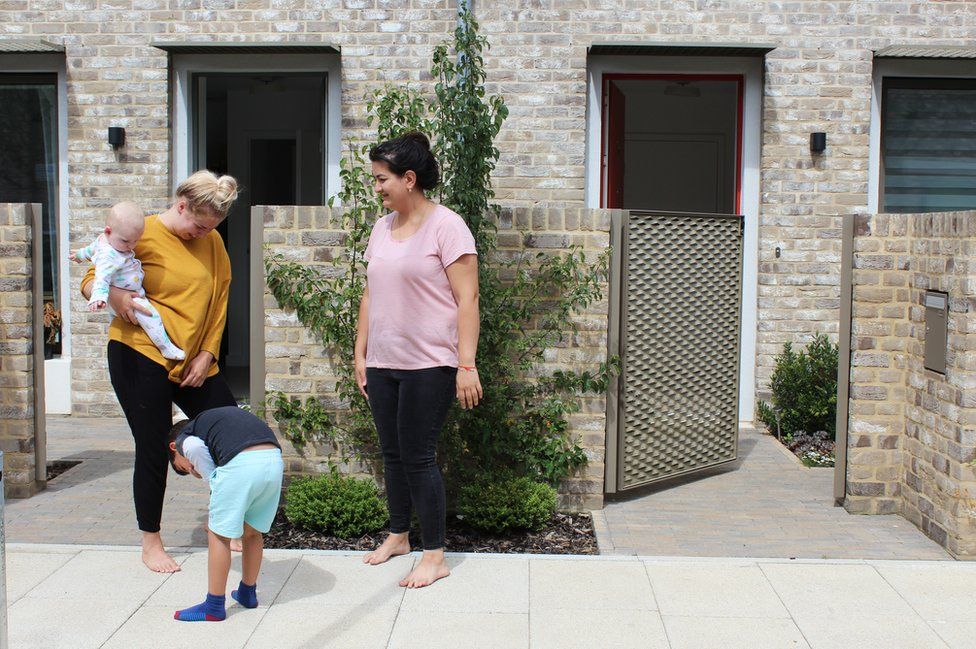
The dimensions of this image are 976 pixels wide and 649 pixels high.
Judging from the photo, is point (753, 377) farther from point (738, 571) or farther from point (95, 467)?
point (95, 467)

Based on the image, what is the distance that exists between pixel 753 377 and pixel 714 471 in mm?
1749

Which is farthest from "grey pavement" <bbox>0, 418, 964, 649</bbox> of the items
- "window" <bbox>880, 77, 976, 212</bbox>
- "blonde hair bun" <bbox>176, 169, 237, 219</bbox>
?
"window" <bbox>880, 77, 976, 212</bbox>

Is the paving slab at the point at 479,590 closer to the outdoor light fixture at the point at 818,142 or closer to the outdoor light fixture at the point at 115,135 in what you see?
the outdoor light fixture at the point at 818,142

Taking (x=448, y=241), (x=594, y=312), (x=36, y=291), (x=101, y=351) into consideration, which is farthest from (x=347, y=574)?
(x=101, y=351)

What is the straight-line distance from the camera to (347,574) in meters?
4.77

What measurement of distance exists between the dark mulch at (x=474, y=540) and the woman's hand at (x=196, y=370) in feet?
3.16

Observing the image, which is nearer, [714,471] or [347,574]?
[347,574]

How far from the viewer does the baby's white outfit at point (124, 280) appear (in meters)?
4.39

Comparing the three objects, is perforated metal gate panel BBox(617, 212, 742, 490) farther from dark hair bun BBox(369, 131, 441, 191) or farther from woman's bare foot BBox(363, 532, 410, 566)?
dark hair bun BBox(369, 131, 441, 191)

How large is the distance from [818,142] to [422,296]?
4.83 metres

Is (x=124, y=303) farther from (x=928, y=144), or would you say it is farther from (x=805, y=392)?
(x=928, y=144)

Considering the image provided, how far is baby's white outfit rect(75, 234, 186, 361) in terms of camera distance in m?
4.39

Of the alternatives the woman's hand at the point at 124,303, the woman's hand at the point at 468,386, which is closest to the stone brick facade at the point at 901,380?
the woman's hand at the point at 468,386

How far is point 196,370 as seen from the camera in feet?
15.5
